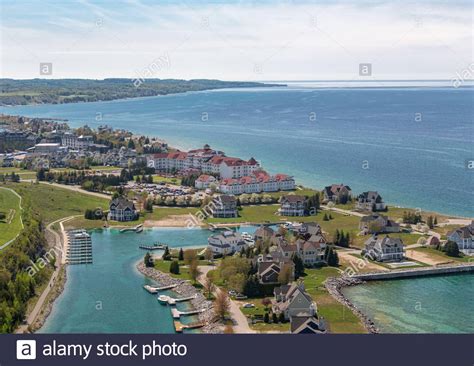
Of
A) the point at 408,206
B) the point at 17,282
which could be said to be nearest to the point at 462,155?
the point at 408,206

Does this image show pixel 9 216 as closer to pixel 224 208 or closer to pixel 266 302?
pixel 224 208

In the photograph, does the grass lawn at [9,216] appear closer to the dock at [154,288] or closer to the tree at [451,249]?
the dock at [154,288]

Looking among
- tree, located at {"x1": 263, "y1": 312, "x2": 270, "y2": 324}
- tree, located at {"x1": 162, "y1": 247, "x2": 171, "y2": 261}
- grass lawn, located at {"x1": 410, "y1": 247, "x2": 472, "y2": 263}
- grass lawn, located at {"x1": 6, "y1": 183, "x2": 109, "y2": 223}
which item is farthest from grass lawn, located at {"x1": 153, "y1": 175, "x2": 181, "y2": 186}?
tree, located at {"x1": 263, "y1": 312, "x2": 270, "y2": 324}

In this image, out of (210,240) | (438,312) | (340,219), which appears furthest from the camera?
(340,219)

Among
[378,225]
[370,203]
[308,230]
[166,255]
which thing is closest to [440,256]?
[378,225]
